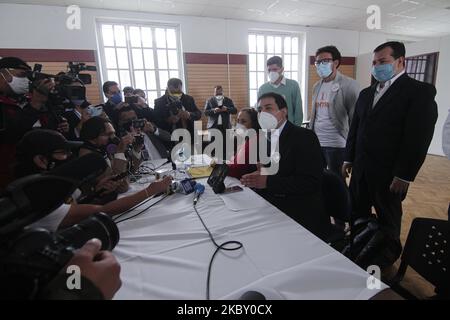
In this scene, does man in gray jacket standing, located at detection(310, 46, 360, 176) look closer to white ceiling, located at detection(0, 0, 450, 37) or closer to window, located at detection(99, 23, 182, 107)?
white ceiling, located at detection(0, 0, 450, 37)

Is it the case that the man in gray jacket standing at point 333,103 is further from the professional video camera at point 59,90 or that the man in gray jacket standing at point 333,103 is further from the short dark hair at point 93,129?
the professional video camera at point 59,90

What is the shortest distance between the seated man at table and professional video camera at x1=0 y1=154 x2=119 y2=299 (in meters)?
1.09

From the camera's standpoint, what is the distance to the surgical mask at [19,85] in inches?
76.0

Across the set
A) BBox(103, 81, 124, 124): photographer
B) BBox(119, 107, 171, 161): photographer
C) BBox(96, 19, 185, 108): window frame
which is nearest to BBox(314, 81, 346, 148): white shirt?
BBox(119, 107, 171, 161): photographer

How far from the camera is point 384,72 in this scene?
1.74m

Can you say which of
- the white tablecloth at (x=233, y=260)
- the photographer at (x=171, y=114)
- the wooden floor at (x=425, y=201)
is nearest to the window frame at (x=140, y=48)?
the photographer at (x=171, y=114)

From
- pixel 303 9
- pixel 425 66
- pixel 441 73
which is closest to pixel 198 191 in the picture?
pixel 303 9

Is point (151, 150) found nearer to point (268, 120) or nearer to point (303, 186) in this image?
point (268, 120)

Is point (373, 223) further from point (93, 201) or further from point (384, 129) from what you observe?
point (93, 201)

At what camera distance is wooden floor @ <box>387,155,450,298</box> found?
1.70 metres

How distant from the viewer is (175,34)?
5.77 metres
